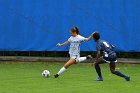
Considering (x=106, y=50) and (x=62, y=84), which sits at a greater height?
(x=106, y=50)

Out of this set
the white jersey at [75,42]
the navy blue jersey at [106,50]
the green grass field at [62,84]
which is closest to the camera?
the green grass field at [62,84]

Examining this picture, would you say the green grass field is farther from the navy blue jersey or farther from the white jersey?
the white jersey

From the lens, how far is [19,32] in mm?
21688

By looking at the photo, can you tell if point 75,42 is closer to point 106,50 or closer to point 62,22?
point 106,50

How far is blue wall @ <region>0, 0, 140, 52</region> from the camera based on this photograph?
21.2 m

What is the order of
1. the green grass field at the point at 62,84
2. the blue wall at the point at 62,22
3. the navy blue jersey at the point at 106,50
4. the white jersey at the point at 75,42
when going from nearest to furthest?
the green grass field at the point at 62,84 → the navy blue jersey at the point at 106,50 → the white jersey at the point at 75,42 → the blue wall at the point at 62,22

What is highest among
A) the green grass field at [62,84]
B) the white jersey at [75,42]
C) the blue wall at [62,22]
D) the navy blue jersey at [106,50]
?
the blue wall at [62,22]

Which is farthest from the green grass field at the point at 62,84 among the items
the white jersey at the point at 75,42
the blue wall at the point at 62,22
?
the blue wall at the point at 62,22

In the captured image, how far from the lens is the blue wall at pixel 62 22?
833 inches

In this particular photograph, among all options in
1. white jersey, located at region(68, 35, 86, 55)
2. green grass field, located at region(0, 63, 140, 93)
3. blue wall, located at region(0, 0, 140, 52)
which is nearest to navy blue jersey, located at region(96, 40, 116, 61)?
green grass field, located at region(0, 63, 140, 93)

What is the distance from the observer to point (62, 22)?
21484 mm

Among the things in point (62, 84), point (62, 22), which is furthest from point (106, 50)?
point (62, 22)

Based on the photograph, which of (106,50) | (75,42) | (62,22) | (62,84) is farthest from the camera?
(62,22)

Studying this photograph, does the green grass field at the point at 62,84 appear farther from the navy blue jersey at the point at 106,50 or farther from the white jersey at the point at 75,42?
the white jersey at the point at 75,42
